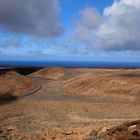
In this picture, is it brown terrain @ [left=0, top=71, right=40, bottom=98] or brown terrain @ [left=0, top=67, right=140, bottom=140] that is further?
brown terrain @ [left=0, top=71, right=40, bottom=98]

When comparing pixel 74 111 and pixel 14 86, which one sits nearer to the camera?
pixel 74 111

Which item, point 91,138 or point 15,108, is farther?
point 15,108

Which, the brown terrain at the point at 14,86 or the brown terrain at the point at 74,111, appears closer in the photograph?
the brown terrain at the point at 74,111

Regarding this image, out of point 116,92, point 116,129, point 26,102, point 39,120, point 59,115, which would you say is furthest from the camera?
point 116,92

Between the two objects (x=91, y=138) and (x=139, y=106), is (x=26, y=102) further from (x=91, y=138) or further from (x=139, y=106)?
(x=91, y=138)

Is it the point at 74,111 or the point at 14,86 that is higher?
the point at 14,86

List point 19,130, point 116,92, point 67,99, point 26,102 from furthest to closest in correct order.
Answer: point 116,92, point 67,99, point 26,102, point 19,130

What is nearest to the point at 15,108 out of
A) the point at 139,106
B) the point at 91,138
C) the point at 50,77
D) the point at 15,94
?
the point at 15,94
